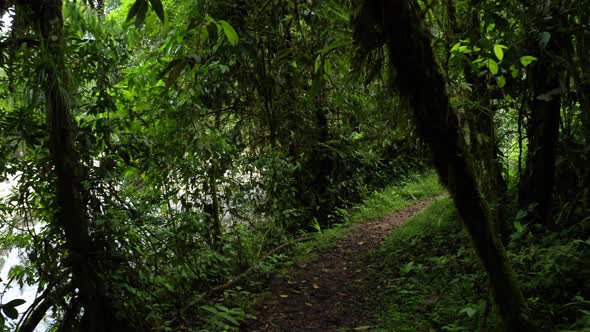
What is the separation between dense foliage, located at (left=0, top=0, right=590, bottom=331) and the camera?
8.55 ft

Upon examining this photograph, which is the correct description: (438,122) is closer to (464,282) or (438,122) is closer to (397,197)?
(464,282)

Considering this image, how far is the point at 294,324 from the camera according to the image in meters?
4.39

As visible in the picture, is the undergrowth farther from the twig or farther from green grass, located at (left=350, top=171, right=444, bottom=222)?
green grass, located at (left=350, top=171, right=444, bottom=222)

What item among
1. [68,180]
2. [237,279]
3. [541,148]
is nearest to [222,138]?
[237,279]

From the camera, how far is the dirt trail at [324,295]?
172 inches

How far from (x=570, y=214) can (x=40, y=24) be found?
15.1 feet

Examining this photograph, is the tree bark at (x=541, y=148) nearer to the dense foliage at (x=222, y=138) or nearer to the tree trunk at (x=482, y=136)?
the dense foliage at (x=222, y=138)

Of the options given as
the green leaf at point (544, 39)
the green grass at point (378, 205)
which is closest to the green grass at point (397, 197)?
the green grass at point (378, 205)

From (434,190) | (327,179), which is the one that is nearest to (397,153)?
(434,190)

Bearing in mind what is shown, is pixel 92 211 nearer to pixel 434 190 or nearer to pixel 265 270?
pixel 265 270

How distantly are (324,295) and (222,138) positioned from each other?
8.12 ft

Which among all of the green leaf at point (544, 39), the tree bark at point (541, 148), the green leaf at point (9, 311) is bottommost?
the green leaf at point (9, 311)

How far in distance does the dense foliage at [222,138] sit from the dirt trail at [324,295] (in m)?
0.43

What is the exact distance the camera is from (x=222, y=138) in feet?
19.5
